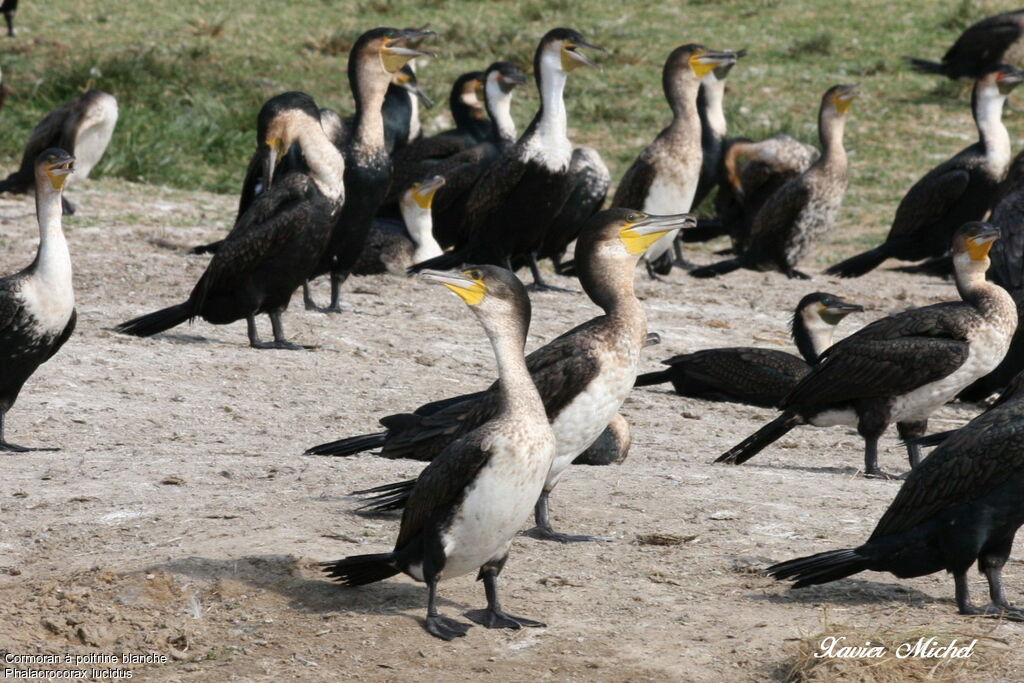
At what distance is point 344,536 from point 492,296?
1.11 metres

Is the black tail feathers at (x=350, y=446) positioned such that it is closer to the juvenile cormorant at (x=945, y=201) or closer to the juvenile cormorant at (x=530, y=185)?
the juvenile cormorant at (x=530, y=185)

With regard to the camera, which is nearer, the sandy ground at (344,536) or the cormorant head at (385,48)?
the sandy ground at (344,536)

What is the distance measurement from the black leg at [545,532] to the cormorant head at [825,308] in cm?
366

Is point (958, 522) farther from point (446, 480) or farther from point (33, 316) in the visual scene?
point (33, 316)

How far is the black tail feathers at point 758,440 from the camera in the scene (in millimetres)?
6734

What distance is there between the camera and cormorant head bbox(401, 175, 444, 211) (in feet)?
36.2


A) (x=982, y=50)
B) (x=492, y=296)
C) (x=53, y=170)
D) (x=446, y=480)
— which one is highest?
(x=982, y=50)

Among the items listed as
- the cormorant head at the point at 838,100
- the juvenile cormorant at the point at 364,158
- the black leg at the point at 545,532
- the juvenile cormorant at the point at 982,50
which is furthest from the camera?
the juvenile cormorant at the point at 982,50

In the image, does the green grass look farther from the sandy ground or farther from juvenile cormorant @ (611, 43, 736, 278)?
the sandy ground

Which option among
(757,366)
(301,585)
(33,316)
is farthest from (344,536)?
(757,366)

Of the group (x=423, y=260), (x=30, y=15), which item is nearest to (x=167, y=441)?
(x=423, y=260)

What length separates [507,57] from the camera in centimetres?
1838

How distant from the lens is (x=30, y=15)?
19.8 metres

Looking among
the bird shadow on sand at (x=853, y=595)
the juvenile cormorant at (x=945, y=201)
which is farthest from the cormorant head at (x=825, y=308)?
the bird shadow on sand at (x=853, y=595)
